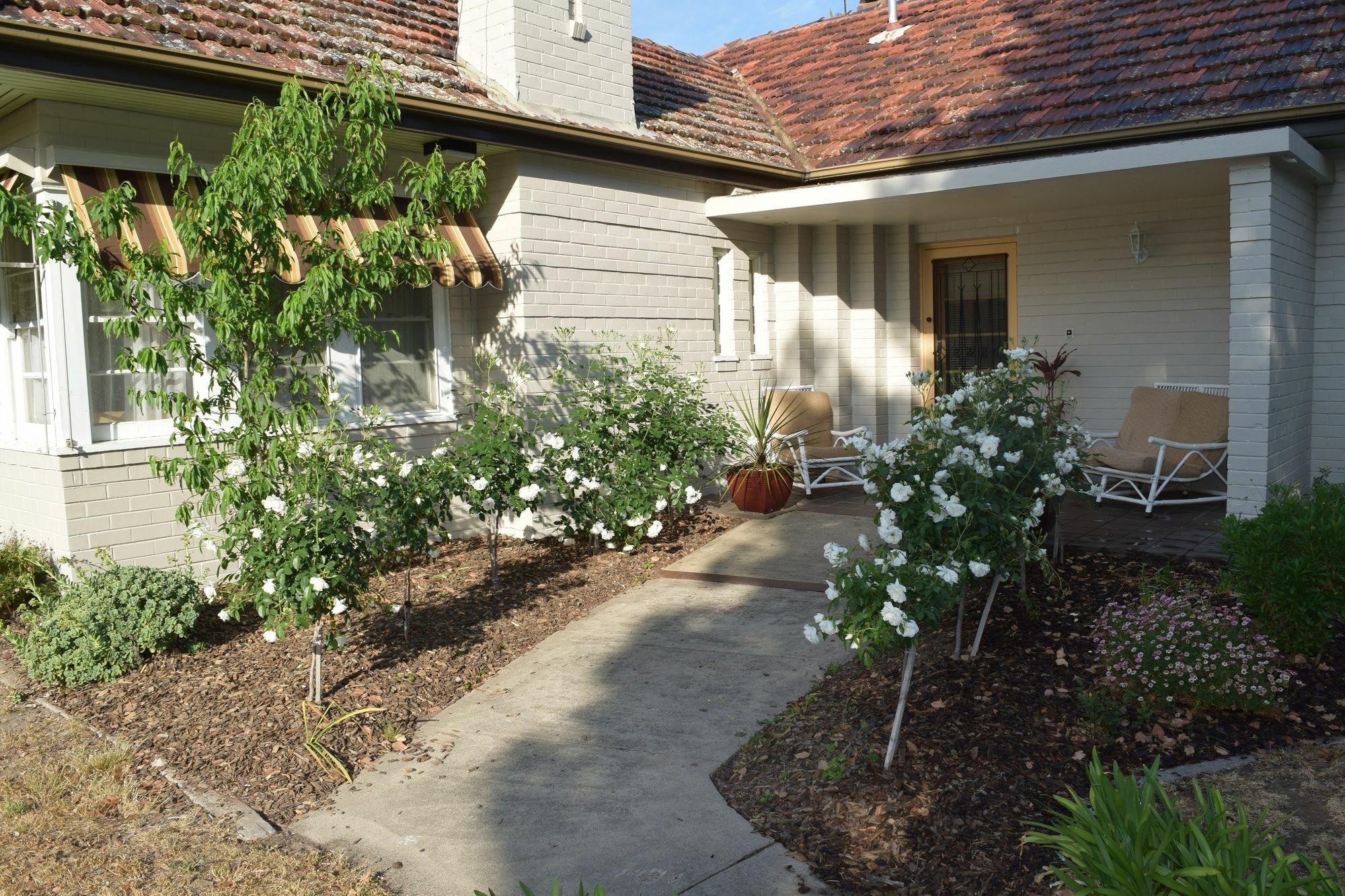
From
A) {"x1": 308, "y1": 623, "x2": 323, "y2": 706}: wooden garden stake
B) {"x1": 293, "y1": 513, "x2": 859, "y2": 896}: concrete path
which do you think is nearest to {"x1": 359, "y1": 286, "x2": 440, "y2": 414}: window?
{"x1": 293, "y1": 513, "x2": 859, "y2": 896}: concrete path

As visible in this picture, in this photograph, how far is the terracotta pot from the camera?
28.6ft

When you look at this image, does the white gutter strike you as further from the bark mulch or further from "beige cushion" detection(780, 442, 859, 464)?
the bark mulch

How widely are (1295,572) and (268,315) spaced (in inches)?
194

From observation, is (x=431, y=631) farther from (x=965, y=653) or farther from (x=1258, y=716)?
(x=1258, y=716)

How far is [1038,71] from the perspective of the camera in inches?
389

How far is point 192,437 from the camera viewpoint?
5164mm

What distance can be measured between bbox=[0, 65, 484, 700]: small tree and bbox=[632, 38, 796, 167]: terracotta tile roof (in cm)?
452

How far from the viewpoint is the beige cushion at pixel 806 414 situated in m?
10.0

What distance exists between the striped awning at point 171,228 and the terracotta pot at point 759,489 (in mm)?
2512

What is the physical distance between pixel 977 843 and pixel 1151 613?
1.63m

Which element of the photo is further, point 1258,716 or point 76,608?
point 76,608

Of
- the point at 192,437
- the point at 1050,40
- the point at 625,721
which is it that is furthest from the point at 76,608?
the point at 1050,40

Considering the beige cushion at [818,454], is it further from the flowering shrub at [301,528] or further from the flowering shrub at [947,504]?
the flowering shrub at [301,528]

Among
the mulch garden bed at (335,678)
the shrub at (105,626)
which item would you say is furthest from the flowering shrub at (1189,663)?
the shrub at (105,626)
